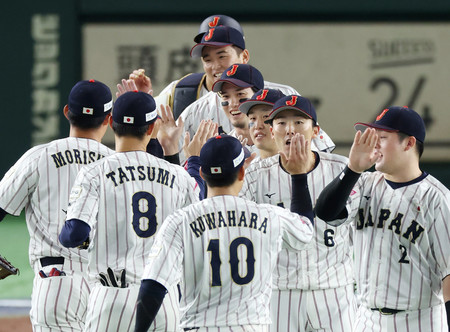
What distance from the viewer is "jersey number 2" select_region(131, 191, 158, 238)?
5.21m

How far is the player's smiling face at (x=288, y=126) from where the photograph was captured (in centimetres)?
574

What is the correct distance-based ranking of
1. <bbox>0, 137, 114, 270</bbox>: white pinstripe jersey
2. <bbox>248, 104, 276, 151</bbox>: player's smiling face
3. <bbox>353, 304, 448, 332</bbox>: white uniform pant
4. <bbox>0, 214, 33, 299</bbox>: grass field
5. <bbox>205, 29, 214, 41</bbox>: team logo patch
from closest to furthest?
<bbox>353, 304, 448, 332</bbox>: white uniform pant < <bbox>0, 137, 114, 270</bbox>: white pinstripe jersey < <bbox>248, 104, 276, 151</bbox>: player's smiling face < <bbox>205, 29, 214, 41</bbox>: team logo patch < <bbox>0, 214, 33, 299</bbox>: grass field

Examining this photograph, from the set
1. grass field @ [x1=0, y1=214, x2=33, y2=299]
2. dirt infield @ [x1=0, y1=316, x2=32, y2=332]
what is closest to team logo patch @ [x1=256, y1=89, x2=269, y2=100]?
dirt infield @ [x1=0, y1=316, x2=32, y2=332]

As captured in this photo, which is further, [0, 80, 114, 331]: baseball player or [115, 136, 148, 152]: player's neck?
[0, 80, 114, 331]: baseball player

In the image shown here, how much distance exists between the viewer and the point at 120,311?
521 cm

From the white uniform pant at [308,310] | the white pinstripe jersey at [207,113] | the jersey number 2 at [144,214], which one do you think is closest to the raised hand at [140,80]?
the white pinstripe jersey at [207,113]

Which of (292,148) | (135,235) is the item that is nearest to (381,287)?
(292,148)

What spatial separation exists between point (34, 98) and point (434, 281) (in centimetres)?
1025

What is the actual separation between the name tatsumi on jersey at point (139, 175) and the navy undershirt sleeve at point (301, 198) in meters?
0.71

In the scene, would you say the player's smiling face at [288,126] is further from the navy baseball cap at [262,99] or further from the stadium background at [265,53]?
the stadium background at [265,53]

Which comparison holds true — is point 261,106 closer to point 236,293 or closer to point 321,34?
point 236,293

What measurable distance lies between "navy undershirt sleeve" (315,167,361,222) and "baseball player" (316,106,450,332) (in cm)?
1

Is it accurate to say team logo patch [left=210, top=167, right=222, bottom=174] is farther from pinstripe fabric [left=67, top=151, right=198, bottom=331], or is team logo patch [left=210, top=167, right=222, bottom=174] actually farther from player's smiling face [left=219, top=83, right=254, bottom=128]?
player's smiling face [left=219, top=83, right=254, bottom=128]

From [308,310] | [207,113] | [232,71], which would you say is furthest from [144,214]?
[207,113]
